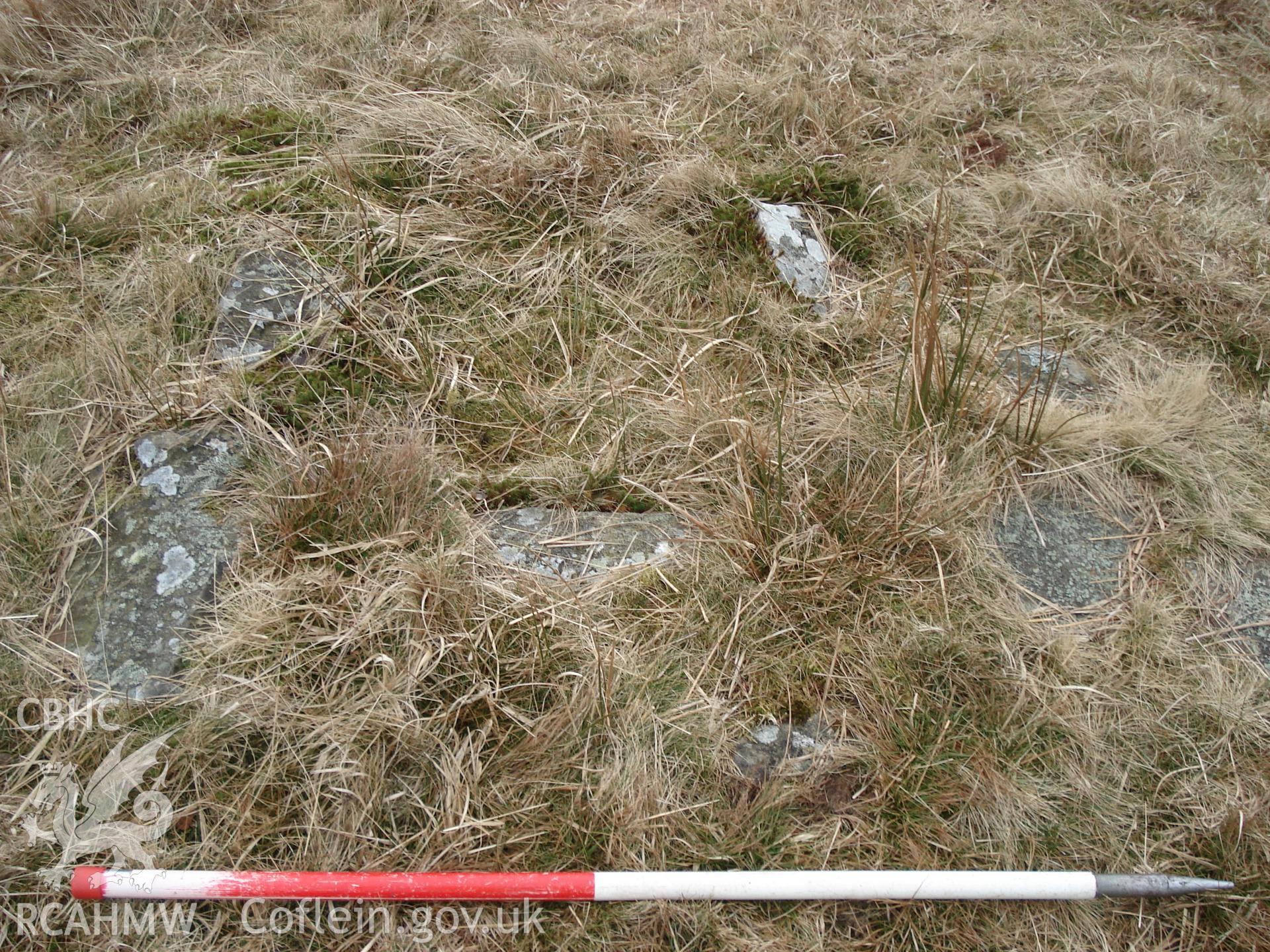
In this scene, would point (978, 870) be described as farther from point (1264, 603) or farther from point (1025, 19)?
point (1025, 19)

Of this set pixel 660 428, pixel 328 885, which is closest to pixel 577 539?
pixel 660 428

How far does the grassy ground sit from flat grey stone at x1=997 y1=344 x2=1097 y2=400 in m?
0.09

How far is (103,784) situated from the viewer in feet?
6.30

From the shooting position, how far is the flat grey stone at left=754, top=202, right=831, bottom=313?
3061 millimetres

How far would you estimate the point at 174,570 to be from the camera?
7.32ft

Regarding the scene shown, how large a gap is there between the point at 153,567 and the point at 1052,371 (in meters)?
2.69

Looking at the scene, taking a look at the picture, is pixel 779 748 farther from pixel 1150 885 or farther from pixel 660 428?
pixel 660 428

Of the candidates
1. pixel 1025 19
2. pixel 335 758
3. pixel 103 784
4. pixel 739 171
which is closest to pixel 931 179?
pixel 739 171

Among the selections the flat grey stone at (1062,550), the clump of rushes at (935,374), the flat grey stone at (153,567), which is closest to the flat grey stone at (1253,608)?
the flat grey stone at (1062,550)

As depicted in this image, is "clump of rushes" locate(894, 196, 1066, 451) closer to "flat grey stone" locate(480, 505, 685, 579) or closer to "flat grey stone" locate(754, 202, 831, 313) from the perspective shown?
"flat grey stone" locate(754, 202, 831, 313)

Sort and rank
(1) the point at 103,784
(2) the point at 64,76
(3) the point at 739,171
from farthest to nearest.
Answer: (2) the point at 64,76, (3) the point at 739,171, (1) the point at 103,784

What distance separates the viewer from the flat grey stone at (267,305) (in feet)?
8.87

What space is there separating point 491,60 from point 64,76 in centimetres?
174

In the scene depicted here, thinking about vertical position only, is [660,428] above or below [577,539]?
above
